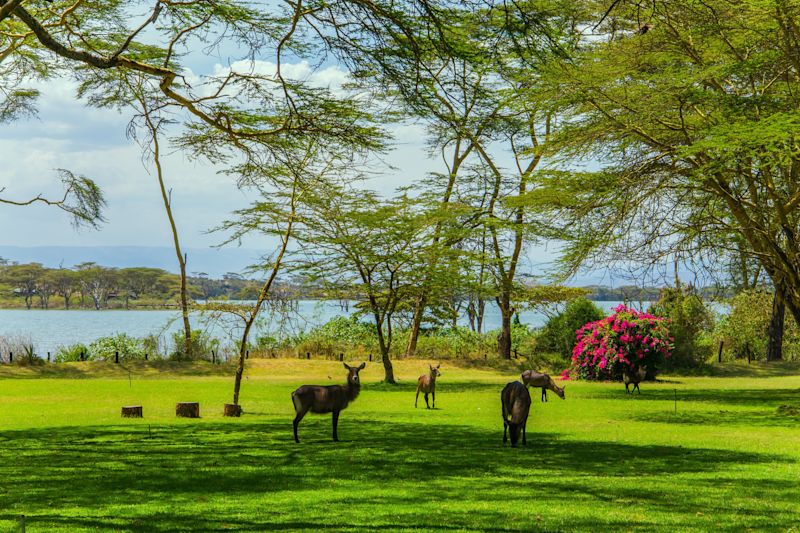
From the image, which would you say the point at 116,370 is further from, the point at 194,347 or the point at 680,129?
the point at 680,129

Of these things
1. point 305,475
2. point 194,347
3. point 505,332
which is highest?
point 505,332

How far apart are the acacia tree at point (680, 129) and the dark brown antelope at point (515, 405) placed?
21.6 ft

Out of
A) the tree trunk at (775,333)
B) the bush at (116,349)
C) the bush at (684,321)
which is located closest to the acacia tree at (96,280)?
the bush at (116,349)

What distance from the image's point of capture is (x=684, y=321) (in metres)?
32.7

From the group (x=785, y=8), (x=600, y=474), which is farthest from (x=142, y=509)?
(x=785, y=8)

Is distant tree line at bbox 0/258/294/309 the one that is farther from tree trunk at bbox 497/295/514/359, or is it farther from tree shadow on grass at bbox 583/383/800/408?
tree shadow on grass at bbox 583/383/800/408

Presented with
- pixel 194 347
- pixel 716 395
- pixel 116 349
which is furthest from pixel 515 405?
pixel 194 347

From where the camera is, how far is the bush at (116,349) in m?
33.7

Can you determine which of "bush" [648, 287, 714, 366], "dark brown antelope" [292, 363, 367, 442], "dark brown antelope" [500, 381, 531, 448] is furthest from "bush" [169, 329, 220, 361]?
"dark brown antelope" [500, 381, 531, 448]

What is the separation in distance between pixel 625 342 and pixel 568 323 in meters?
9.49

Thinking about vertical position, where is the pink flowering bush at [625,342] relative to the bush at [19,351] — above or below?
above

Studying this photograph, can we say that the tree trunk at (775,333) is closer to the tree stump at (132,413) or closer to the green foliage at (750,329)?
the green foliage at (750,329)

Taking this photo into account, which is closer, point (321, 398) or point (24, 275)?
point (321, 398)

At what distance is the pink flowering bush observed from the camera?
25.7 m
